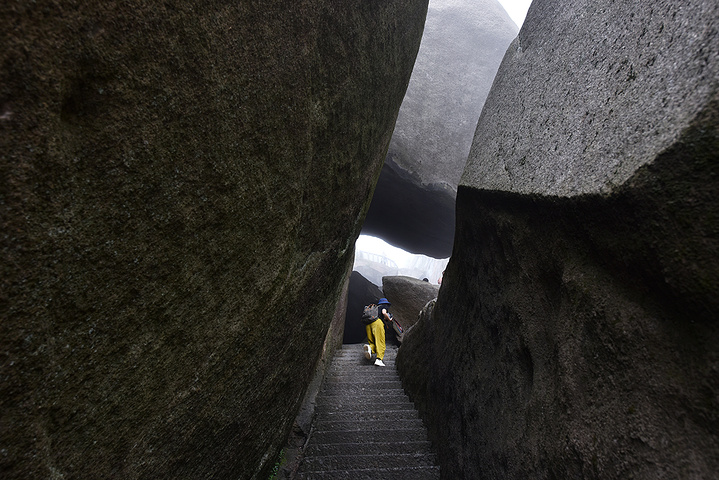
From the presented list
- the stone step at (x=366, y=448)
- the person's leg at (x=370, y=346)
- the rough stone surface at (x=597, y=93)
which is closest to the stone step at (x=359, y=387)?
the stone step at (x=366, y=448)

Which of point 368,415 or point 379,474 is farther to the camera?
point 368,415

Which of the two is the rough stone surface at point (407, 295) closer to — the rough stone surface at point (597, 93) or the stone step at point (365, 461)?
the stone step at point (365, 461)

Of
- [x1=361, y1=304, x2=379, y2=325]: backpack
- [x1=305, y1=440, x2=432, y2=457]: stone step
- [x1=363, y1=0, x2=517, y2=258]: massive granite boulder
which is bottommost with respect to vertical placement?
[x1=305, y1=440, x2=432, y2=457]: stone step

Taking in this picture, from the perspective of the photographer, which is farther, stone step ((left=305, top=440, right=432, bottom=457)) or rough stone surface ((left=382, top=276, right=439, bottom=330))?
rough stone surface ((left=382, top=276, right=439, bottom=330))

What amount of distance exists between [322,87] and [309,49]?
184 millimetres

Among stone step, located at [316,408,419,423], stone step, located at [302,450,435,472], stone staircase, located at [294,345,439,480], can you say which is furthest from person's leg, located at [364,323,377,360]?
stone step, located at [302,450,435,472]

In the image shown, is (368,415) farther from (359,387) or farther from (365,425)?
(359,387)

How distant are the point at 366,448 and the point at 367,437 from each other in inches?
6.7

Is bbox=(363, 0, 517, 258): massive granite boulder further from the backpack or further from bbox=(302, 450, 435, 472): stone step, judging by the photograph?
bbox=(302, 450, 435, 472): stone step

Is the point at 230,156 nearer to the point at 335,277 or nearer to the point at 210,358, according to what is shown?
the point at 210,358

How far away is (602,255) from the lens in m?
1.30

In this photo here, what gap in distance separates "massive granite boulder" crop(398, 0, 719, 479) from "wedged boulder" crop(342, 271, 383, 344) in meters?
9.97

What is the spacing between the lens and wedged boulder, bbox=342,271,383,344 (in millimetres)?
12234

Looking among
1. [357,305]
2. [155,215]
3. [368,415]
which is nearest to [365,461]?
[368,415]
